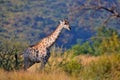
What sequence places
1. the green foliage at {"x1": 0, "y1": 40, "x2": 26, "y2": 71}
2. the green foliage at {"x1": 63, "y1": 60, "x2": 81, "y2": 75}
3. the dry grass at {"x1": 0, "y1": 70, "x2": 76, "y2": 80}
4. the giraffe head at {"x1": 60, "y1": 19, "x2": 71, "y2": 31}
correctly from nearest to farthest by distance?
the dry grass at {"x1": 0, "y1": 70, "x2": 76, "y2": 80} < the green foliage at {"x1": 63, "y1": 60, "x2": 81, "y2": 75} < the green foliage at {"x1": 0, "y1": 40, "x2": 26, "y2": 71} < the giraffe head at {"x1": 60, "y1": 19, "x2": 71, "y2": 31}

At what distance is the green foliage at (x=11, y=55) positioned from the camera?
673 inches

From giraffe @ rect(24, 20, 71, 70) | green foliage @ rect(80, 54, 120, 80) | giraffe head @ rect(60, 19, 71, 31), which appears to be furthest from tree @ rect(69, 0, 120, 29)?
giraffe head @ rect(60, 19, 71, 31)

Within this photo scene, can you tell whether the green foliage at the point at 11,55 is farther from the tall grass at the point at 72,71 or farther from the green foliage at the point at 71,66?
the green foliage at the point at 71,66

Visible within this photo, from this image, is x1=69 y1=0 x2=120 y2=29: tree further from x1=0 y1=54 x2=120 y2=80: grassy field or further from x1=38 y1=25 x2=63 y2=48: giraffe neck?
x1=38 y1=25 x2=63 y2=48: giraffe neck

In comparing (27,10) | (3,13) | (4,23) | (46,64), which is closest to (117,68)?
(46,64)

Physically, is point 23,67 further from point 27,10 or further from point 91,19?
point 27,10

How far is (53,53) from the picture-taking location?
17797 mm

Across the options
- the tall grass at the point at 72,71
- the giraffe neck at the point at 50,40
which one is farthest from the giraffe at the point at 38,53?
the tall grass at the point at 72,71

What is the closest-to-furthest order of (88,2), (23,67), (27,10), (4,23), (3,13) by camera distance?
(88,2) < (23,67) < (4,23) < (3,13) < (27,10)

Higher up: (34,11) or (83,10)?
(83,10)

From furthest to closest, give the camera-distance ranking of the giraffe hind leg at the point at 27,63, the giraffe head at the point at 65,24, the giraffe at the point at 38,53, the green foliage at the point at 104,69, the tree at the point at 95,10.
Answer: the giraffe head at the point at 65,24 → the giraffe hind leg at the point at 27,63 → the giraffe at the point at 38,53 → the green foliage at the point at 104,69 → the tree at the point at 95,10

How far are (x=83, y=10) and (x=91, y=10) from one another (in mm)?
343

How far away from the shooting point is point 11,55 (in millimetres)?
17703

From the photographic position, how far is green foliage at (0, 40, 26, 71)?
56.1 ft
